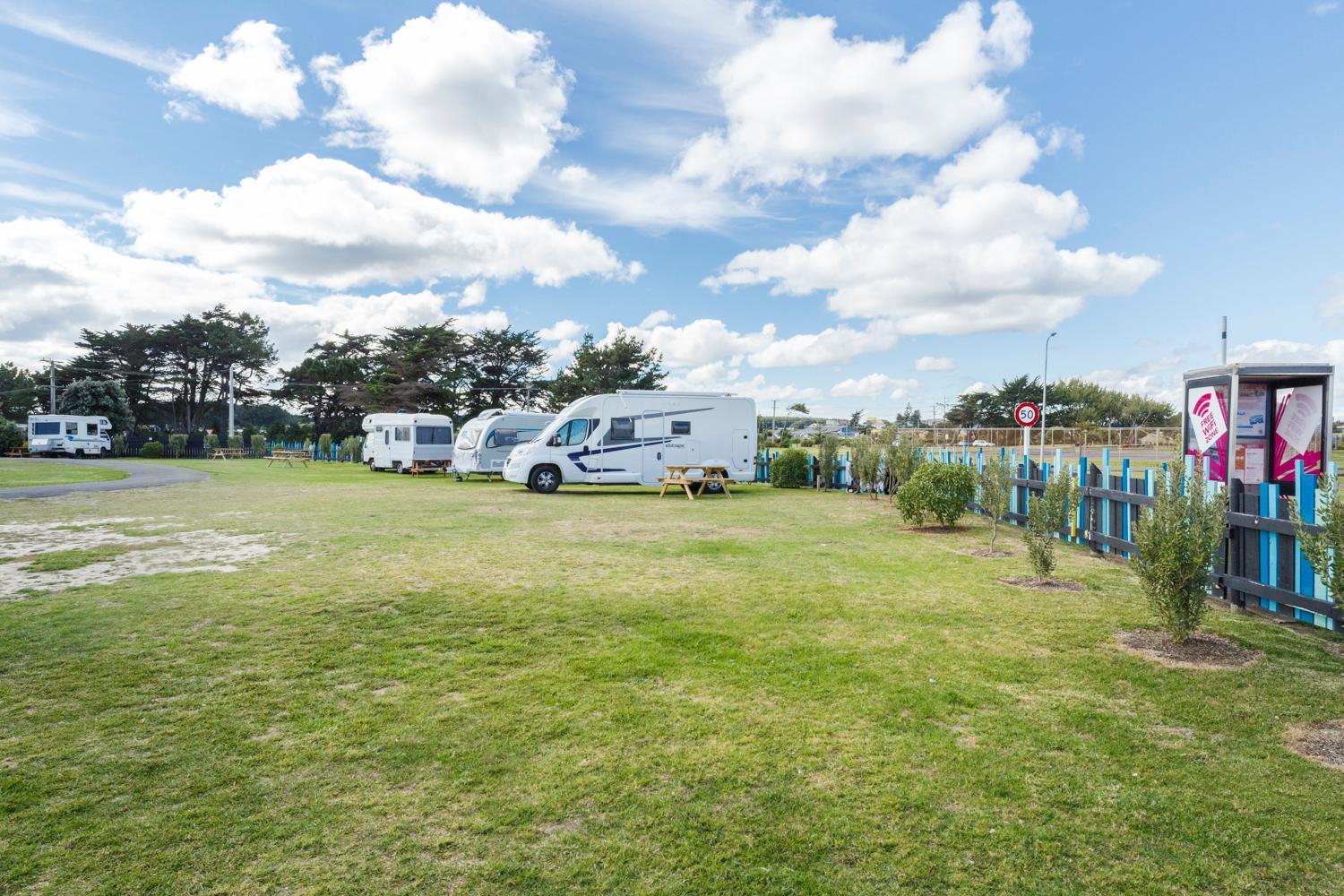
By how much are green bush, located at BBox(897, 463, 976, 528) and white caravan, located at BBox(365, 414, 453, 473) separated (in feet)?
72.3

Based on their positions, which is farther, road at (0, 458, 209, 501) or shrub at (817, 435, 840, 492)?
shrub at (817, 435, 840, 492)

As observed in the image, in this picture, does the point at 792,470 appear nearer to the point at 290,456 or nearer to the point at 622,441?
the point at 622,441

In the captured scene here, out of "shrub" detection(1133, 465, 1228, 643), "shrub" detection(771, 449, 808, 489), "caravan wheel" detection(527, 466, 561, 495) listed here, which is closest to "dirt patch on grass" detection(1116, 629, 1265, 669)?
"shrub" detection(1133, 465, 1228, 643)

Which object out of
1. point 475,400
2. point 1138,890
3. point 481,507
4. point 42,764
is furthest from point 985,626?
point 475,400

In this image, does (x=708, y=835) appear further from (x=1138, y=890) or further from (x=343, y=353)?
(x=343, y=353)

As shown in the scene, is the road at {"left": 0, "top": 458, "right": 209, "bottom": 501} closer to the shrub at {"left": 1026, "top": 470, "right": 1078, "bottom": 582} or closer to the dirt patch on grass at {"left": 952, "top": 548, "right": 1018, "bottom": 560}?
the dirt patch on grass at {"left": 952, "top": 548, "right": 1018, "bottom": 560}

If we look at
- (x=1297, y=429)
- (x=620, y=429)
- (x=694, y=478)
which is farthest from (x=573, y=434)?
(x=1297, y=429)

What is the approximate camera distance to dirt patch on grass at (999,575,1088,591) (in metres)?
7.05

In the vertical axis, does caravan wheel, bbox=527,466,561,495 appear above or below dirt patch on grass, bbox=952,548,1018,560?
above

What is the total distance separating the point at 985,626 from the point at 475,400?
4701 cm

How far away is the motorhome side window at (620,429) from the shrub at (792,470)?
497 centimetres

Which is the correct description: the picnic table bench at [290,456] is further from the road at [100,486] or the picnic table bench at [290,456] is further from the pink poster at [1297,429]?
the pink poster at [1297,429]

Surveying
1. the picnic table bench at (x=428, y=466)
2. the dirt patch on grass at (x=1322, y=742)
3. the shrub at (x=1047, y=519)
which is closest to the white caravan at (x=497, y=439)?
the picnic table bench at (x=428, y=466)

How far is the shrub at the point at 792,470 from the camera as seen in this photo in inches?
826
